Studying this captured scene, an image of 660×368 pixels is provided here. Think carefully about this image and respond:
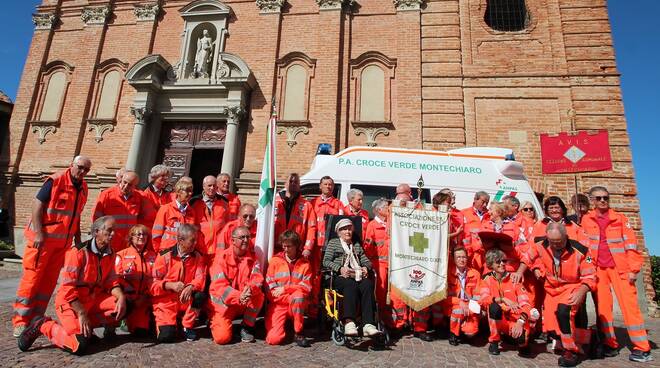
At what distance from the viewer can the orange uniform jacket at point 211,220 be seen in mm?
4863

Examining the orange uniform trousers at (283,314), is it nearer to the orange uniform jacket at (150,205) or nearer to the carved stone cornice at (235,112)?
the orange uniform jacket at (150,205)

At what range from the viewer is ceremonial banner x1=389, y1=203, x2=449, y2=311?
4383 mm

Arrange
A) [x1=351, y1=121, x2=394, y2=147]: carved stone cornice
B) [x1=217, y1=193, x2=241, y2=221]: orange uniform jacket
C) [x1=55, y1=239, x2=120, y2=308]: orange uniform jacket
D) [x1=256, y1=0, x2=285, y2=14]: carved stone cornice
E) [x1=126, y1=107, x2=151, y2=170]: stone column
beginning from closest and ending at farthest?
[x1=55, y1=239, x2=120, y2=308]: orange uniform jacket < [x1=217, y1=193, x2=241, y2=221]: orange uniform jacket < [x1=351, y1=121, x2=394, y2=147]: carved stone cornice < [x1=126, y1=107, x2=151, y2=170]: stone column < [x1=256, y1=0, x2=285, y2=14]: carved stone cornice

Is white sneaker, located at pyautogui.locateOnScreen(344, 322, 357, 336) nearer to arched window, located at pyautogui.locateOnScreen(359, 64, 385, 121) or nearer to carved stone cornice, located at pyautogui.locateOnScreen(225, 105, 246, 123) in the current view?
arched window, located at pyautogui.locateOnScreen(359, 64, 385, 121)

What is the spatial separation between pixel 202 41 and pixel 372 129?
21.7 ft

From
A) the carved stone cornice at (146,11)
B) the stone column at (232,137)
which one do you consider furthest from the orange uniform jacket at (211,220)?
the carved stone cornice at (146,11)

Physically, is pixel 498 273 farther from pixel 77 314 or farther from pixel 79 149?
pixel 79 149

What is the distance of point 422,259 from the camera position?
4.50m

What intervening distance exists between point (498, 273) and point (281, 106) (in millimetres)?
8692

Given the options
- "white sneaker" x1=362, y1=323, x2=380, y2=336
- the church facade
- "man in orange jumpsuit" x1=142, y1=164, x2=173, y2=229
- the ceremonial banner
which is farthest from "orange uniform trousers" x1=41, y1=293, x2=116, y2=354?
the church facade

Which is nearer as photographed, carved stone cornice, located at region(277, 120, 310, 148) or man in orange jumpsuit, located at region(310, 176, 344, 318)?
man in orange jumpsuit, located at region(310, 176, 344, 318)

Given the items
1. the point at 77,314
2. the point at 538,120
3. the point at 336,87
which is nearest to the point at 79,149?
the point at 336,87

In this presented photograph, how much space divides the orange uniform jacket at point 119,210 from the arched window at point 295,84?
6.67m

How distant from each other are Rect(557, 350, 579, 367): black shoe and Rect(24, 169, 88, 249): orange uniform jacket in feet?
19.5
